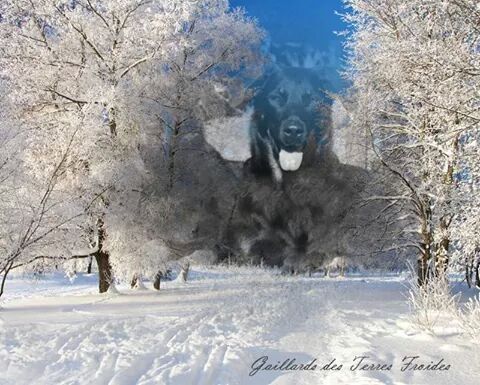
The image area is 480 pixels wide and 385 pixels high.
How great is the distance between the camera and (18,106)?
A: 10984 millimetres

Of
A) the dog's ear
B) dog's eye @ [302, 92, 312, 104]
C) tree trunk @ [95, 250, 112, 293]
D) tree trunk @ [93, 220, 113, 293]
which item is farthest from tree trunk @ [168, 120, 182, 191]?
dog's eye @ [302, 92, 312, 104]

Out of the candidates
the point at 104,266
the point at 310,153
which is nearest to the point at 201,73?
the point at 310,153

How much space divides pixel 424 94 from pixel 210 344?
170 inches

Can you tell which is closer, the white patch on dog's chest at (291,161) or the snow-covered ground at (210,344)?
the snow-covered ground at (210,344)

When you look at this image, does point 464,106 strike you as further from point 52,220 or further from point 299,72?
point 299,72

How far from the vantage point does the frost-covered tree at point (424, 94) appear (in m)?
5.23

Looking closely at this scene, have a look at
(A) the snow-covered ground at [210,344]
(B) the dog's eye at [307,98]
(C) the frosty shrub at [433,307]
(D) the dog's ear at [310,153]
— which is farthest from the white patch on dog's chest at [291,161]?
(C) the frosty shrub at [433,307]

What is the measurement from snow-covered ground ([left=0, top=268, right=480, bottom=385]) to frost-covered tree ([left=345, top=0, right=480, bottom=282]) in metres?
1.64

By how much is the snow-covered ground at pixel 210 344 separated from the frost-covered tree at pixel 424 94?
164 centimetres

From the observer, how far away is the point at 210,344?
19.0 feet

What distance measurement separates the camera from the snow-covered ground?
443 cm

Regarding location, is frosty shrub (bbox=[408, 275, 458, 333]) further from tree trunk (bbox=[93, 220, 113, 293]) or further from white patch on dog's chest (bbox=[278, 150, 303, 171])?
white patch on dog's chest (bbox=[278, 150, 303, 171])

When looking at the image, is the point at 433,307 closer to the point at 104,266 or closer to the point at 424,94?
the point at 424,94

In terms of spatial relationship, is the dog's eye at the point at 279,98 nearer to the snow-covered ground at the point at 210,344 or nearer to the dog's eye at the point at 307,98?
the dog's eye at the point at 307,98
